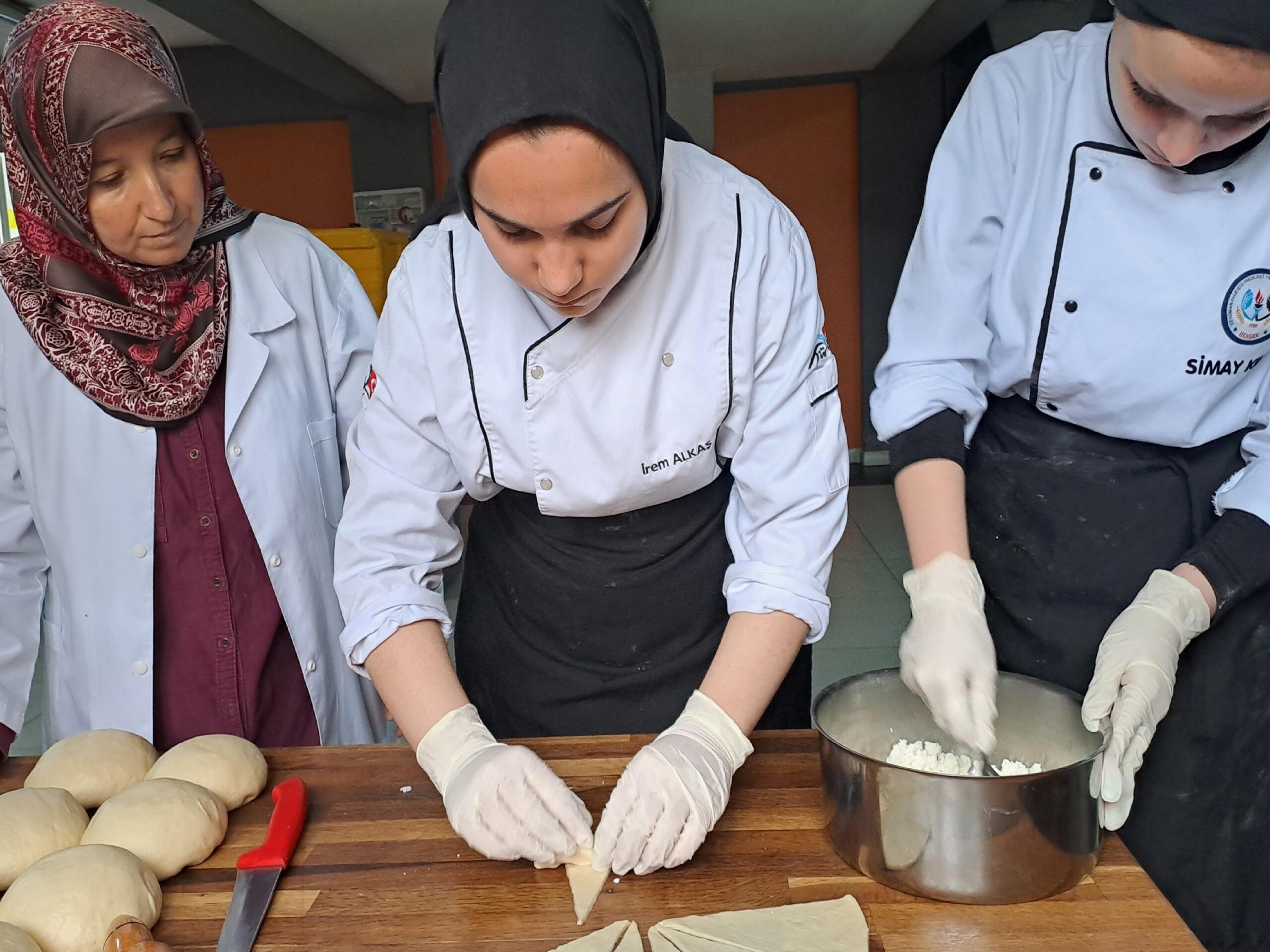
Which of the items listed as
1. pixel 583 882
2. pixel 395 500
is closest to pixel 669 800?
pixel 583 882

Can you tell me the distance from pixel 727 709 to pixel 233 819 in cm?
56

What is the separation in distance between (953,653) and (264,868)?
2.40 feet

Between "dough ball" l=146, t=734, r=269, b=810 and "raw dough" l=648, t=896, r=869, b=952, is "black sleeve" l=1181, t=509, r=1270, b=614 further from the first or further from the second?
"dough ball" l=146, t=734, r=269, b=810

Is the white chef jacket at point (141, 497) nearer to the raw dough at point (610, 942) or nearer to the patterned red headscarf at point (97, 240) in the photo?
the patterned red headscarf at point (97, 240)

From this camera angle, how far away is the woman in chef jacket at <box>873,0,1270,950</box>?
1.11m

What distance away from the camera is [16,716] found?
137 centimetres

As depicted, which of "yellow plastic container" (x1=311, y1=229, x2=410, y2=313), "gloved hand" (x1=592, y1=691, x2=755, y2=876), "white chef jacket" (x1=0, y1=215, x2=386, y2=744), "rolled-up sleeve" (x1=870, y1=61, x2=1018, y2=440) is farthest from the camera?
"yellow plastic container" (x1=311, y1=229, x2=410, y2=313)

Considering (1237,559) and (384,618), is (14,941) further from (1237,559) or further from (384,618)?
(1237,559)

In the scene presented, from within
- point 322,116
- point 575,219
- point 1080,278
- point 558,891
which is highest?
point 322,116

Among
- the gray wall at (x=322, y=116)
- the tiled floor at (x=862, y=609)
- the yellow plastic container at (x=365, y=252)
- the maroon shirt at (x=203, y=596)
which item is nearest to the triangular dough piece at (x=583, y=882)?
the maroon shirt at (x=203, y=596)

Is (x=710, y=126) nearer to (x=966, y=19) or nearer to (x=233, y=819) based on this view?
(x=966, y=19)

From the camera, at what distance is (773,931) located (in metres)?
0.85

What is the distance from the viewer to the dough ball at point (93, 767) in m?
1.11

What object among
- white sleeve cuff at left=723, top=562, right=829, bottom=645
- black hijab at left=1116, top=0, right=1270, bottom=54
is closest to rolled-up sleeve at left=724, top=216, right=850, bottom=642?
white sleeve cuff at left=723, top=562, right=829, bottom=645
